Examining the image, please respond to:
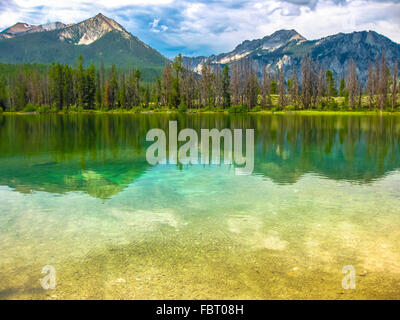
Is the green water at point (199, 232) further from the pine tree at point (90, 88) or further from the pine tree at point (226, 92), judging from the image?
the pine tree at point (90, 88)

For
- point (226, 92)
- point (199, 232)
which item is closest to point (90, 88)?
point (226, 92)

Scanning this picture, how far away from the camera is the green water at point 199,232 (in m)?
7.02

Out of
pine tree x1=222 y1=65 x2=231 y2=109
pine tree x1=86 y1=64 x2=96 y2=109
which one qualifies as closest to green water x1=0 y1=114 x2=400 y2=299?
pine tree x1=222 y1=65 x2=231 y2=109

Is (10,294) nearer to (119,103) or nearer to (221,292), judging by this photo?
(221,292)

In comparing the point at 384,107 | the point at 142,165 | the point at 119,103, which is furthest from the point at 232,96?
the point at 142,165

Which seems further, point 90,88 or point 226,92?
point 226,92

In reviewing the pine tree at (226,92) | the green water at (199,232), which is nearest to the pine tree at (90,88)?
the pine tree at (226,92)

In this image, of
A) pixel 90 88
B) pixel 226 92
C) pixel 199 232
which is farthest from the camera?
pixel 226 92

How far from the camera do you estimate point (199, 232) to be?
1004 cm

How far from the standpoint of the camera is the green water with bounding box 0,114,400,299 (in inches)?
276

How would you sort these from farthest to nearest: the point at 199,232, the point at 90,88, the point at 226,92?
the point at 226,92 → the point at 90,88 → the point at 199,232

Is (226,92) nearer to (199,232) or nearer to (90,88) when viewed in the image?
(90,88)
